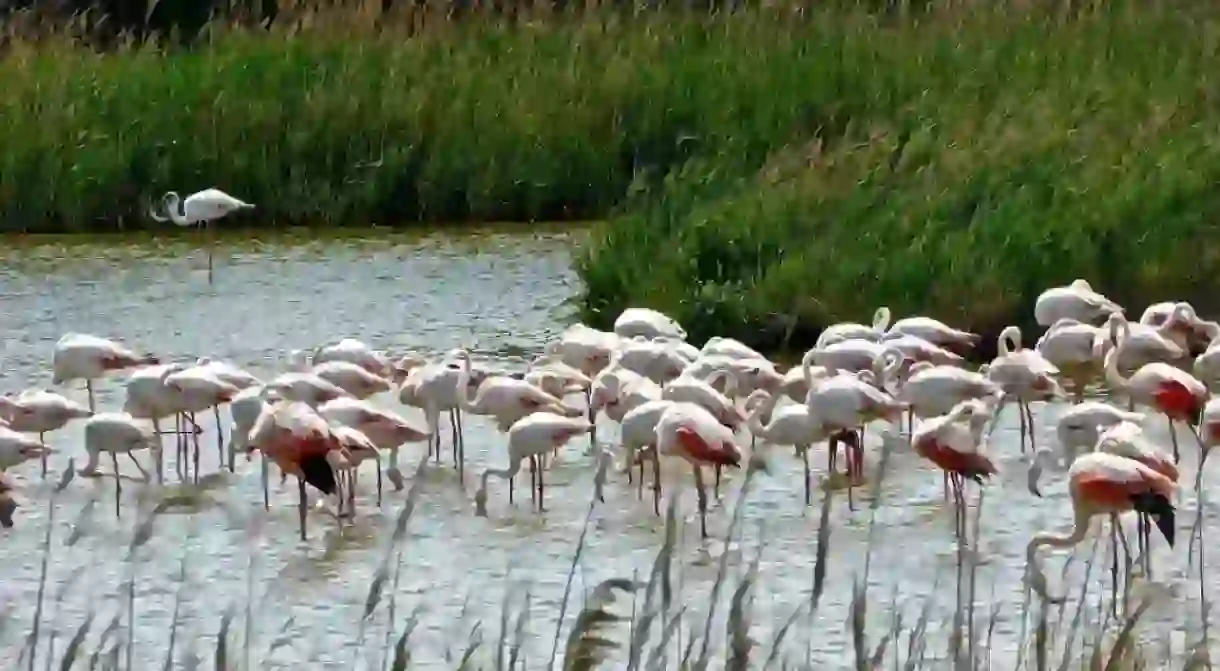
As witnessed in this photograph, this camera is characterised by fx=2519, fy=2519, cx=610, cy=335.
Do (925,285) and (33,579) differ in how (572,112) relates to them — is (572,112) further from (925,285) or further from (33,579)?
(33,579)

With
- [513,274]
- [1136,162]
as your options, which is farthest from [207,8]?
[1136,162]

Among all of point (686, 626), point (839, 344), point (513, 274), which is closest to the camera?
point (686, 626)

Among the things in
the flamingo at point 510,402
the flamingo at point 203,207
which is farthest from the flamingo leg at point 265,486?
the flamingo at point 203,207

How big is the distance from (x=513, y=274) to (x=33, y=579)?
6130 millimetres

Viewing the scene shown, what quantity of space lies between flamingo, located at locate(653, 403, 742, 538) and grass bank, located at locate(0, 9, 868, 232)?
6.76 meters

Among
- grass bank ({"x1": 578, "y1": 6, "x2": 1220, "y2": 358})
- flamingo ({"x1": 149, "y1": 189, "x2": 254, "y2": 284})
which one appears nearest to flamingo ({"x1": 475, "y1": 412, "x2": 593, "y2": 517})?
grass bank ({"x1": 578, "y1": 6, "x2": 1220, "y2": 358})

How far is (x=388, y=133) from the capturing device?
14.4 m

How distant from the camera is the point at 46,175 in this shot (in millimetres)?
14078

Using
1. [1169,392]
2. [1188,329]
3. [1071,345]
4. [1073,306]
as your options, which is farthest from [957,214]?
[1169,392]

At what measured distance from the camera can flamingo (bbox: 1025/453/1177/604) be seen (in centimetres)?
593

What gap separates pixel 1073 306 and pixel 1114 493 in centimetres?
315

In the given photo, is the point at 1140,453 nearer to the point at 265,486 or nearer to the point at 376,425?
the point at 376,425

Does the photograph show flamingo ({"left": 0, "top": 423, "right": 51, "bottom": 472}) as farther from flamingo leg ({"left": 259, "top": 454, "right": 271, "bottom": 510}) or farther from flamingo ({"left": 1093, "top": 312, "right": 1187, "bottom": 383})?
flamingo ({"left": 1093, "top": 312, "right": 1187, "bottom": 383})

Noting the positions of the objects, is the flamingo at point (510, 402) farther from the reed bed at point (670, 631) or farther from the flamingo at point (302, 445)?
the reed bed at point (670, 631)
